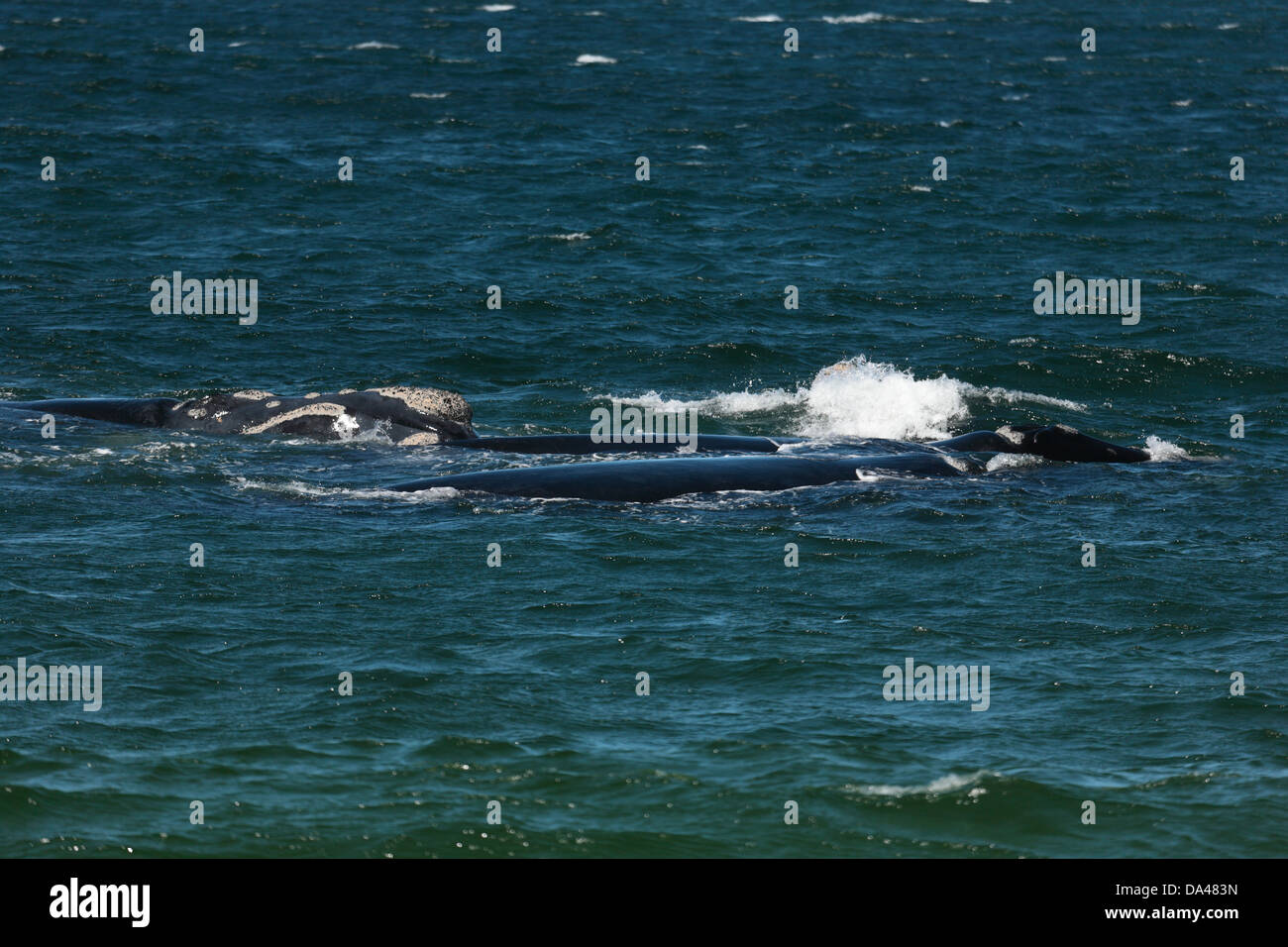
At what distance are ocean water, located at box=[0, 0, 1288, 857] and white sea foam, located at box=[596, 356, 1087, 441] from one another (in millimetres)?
149

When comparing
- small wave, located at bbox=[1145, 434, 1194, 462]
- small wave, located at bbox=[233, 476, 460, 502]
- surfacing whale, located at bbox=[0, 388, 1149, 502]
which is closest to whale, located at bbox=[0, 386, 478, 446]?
surfacing whale, located at bbox=[0, 388, 1149, 502]

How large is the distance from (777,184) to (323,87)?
1869cm

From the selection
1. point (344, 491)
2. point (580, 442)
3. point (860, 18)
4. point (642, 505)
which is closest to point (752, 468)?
point (642, 505)

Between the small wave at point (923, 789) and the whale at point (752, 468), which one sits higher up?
the whale at point (752, 468)

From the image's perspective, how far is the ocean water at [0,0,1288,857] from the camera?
16156 mm

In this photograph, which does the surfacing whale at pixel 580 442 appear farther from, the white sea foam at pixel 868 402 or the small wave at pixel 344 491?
the white sea foam at pixel 868 402

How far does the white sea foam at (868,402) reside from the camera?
31.2 metres

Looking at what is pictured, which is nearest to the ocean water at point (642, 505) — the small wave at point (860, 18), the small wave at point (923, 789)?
the small wave at point (923, 789)

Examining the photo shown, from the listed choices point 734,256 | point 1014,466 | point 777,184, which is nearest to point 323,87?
point 777,184

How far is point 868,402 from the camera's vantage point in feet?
105

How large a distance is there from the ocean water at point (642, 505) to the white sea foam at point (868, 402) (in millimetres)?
149
